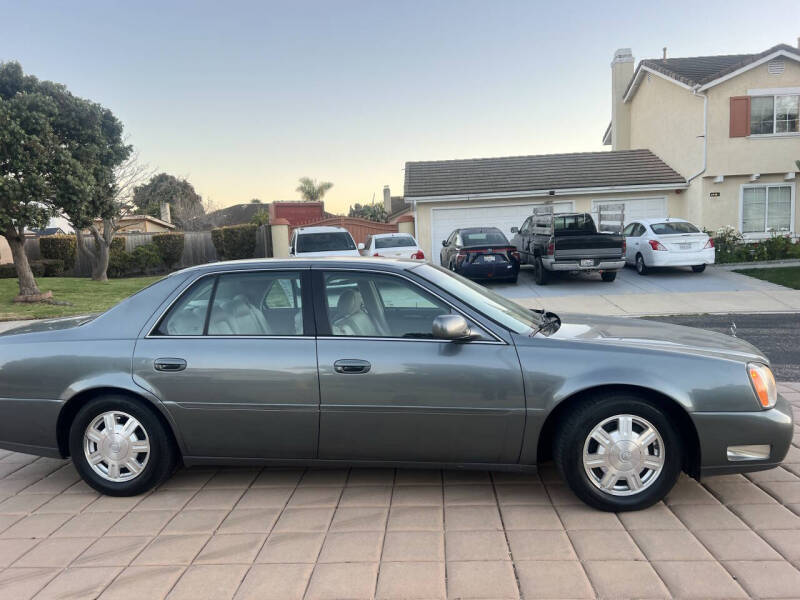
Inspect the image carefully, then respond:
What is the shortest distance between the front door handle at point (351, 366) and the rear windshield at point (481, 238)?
1270cm

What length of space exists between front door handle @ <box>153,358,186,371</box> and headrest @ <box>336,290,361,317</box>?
102 centimetres

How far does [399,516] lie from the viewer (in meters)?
3.57

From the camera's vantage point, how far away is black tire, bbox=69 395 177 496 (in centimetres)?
387

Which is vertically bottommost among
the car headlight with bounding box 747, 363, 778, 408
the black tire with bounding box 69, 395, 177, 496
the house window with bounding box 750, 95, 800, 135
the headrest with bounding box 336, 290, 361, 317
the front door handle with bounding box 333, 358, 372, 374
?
the black tire with bounding box 69, 395, 177, 496

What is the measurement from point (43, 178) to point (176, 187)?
34836 millimetres

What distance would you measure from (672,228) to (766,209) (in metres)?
5.19

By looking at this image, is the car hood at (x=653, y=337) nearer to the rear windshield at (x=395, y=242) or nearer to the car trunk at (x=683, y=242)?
the rear windshield at (x=395, y=242)

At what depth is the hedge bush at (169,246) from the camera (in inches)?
1014

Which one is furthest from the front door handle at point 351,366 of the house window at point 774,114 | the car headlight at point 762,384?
the house window at point 774,114

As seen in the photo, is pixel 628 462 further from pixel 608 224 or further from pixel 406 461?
pixel 608 224

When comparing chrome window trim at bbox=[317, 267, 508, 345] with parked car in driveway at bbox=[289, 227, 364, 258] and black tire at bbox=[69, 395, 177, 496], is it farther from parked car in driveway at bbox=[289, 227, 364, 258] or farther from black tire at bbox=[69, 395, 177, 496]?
parked car in driveway at bbox=[289, 227, 364, 258]

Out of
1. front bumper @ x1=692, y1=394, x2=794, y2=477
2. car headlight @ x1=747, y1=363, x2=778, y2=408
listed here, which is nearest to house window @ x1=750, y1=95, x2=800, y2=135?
car headlight @ x1=747, y1=363, x2=778, y2=408

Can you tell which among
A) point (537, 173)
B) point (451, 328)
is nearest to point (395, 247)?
point (537, 173)

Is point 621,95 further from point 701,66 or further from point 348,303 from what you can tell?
point 348,303
